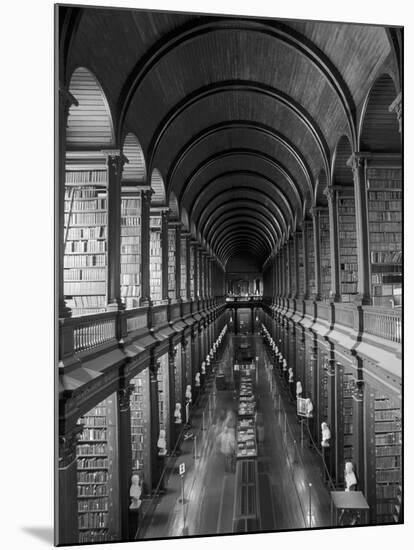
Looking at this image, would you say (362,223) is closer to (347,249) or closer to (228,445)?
(347,249)

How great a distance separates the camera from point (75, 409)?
5.00 metres

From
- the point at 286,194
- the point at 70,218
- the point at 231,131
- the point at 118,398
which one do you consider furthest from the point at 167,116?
the point at 286,194

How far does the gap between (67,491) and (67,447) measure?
0.43m

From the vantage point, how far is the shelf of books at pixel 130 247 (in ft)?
33.8

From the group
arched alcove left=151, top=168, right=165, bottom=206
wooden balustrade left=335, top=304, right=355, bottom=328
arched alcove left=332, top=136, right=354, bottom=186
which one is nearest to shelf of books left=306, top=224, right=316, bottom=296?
arched alcove left=332, top=136, right=354, bottom=186

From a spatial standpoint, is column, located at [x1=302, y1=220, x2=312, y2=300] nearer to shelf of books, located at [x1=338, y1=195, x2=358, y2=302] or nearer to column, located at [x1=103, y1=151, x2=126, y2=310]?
shelf of books, located at [x1=338, y1=195, x2=358, y2=302]

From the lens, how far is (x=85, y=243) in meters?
8.08

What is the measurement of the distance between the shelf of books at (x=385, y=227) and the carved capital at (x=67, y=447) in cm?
592

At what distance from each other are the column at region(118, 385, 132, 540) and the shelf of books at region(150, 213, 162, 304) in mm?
5964

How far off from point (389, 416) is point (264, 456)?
2443 mm

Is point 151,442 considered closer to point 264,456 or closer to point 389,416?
point 264,456

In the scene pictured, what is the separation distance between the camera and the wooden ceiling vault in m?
6.81

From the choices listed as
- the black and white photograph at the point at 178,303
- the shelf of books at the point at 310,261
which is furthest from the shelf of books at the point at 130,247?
the shelf of books at the point at 310,261

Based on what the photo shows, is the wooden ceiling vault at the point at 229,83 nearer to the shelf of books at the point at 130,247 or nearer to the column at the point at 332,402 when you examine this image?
the shelf of books at the point at 130,247
